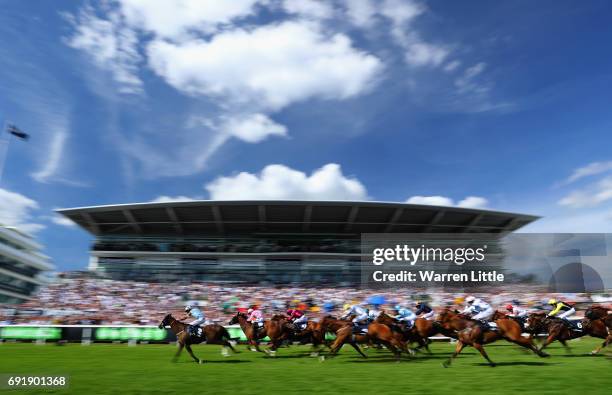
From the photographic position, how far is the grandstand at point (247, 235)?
36219mm

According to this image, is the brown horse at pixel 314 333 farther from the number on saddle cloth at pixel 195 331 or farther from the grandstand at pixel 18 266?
the grandstand at pixel 18 266

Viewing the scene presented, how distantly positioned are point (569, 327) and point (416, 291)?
61.4ft

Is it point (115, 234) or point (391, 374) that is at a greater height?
point (115, 234)

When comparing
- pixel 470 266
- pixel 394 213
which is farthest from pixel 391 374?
pixel 394 213

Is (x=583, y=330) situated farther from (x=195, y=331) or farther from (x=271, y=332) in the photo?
(x=195, y=331)

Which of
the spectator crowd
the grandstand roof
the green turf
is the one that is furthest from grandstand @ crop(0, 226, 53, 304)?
the green turf

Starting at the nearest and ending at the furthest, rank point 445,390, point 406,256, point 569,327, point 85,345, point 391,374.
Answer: point 445,390
point 391,374
point 569,327
point 85,345
point 406,256

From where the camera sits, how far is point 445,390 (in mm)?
7965

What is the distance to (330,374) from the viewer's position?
10.3 m

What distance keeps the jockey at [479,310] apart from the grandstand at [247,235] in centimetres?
2318

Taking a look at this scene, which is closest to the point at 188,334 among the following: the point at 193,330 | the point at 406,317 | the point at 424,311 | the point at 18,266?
the point at 193,330

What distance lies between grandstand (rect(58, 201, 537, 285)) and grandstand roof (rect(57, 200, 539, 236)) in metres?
0.08

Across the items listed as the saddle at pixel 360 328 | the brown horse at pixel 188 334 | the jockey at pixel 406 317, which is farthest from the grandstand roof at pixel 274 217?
the saddle at pixel 360 328

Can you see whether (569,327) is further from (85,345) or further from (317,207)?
(317,207)
